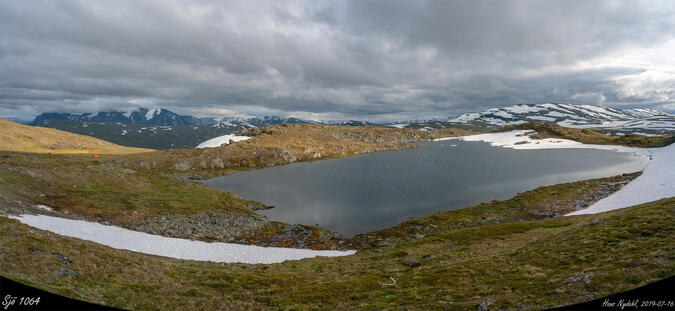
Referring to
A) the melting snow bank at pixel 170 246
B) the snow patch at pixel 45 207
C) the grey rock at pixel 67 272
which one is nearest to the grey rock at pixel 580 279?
the melting snow bank at pixel 170 246

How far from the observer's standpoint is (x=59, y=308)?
8359 mm

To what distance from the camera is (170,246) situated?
34281 millimetres

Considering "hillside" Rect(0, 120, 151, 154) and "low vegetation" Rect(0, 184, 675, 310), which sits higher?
"hillside" Rect(0, 120, 151, 154)

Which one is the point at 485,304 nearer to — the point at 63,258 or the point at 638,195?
the point at 63,258

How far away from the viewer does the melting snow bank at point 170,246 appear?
30.8 m

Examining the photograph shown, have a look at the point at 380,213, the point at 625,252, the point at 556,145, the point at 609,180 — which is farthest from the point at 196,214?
the point at 556,145

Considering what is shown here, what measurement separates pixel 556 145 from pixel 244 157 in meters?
222

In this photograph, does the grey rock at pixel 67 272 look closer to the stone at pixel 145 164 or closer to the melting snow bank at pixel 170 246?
the melting snow bank at pixel 170 246

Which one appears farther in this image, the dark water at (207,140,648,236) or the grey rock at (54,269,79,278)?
the dark water at (207,140,648,236)

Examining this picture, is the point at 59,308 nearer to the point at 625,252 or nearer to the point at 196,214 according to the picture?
the point at 625,252

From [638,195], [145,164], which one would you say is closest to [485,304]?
[638,195]

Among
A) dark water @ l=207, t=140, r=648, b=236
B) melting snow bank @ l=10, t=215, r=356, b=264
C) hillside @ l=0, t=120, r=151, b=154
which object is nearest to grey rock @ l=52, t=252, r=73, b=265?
melting snow bank @ l=10, t=215, r=356, b=264

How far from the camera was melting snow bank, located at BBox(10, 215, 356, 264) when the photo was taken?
101 ft

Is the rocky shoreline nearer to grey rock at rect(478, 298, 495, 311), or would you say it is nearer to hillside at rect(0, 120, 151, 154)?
grey rock at rect(478, 298, 495, 311)
